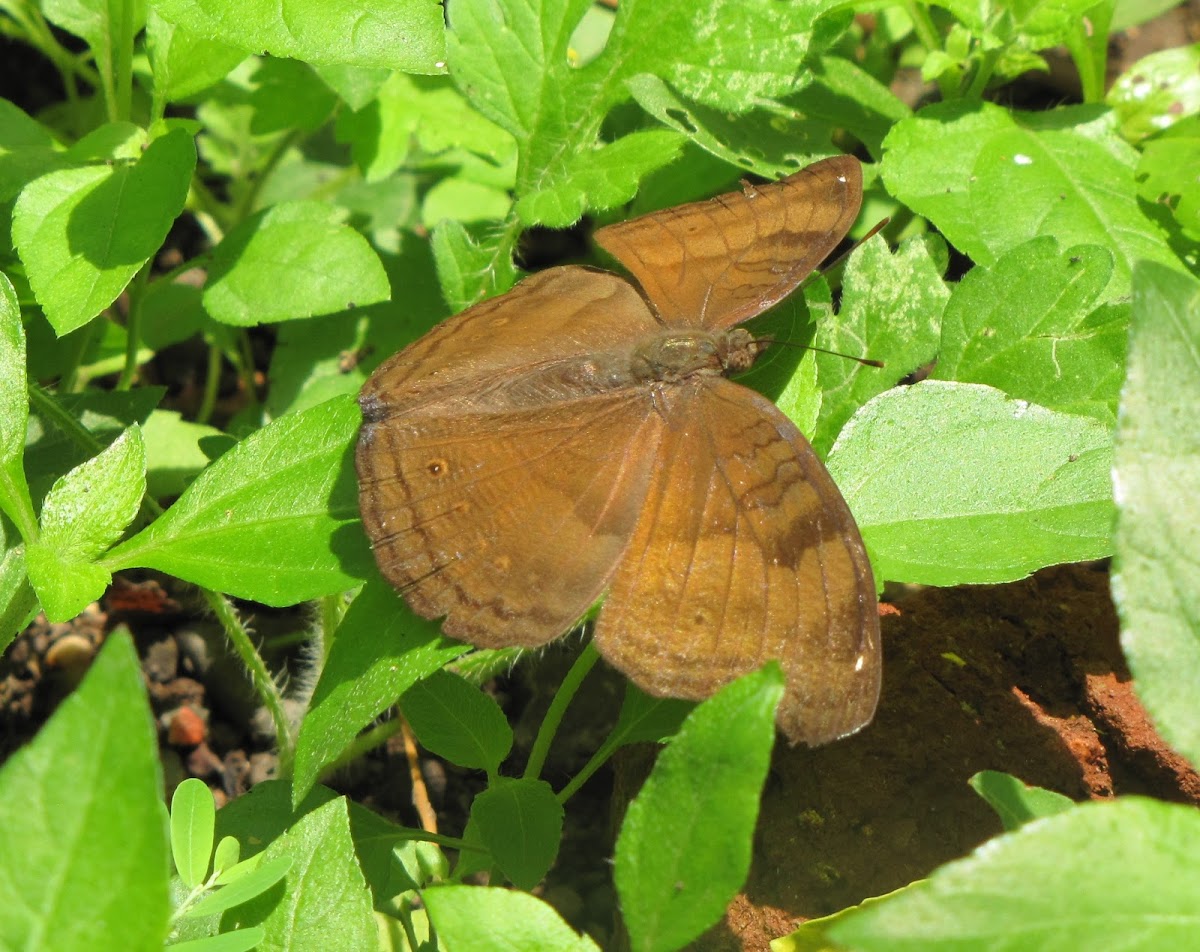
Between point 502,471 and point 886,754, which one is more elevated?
point 502,471

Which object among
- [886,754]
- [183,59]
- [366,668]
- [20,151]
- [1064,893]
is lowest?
[886,754]

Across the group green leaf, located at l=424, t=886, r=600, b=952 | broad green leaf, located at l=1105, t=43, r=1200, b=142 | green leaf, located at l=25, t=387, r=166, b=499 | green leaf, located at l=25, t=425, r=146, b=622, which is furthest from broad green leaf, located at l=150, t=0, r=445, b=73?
broad green leaf, located at l=1105, t=43, r=1200, b=142

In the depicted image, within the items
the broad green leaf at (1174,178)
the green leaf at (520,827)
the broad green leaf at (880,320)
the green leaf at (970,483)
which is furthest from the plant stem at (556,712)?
the broad green leaf at (1174,178)

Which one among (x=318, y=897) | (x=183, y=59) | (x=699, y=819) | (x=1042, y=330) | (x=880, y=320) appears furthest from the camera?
(x=183, y=59)

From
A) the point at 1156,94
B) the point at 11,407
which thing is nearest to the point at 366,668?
the point at 11,407

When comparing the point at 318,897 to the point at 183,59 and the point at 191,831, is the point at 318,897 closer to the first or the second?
the point at 191,831

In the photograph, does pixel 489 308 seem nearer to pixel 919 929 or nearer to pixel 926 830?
pixel 926 830

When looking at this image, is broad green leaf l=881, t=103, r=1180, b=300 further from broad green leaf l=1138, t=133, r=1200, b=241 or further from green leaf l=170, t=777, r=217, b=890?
green leaf l=170, t=777, r=217, b=890
